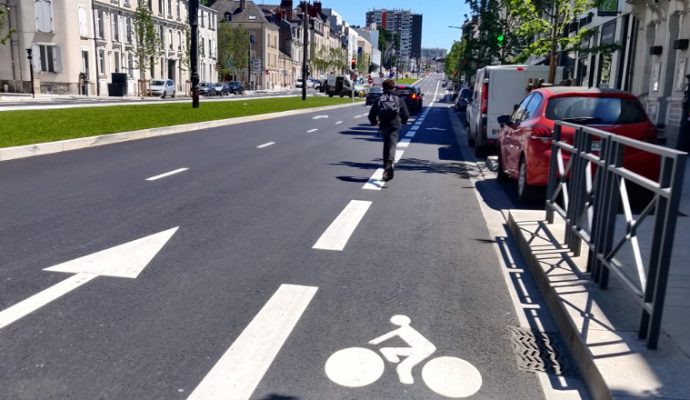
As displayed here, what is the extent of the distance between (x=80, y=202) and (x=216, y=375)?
18.0 ft

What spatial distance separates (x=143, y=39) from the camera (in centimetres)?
5475

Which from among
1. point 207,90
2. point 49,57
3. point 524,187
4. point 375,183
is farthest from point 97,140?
point 207,90

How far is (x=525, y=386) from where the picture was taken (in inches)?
136

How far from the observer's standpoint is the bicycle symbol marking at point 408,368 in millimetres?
3416

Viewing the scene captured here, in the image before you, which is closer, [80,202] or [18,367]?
[18,367]

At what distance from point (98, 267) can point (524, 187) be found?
600 cm

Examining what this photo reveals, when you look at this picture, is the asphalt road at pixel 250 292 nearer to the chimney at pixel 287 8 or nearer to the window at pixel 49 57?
the window at pixel 49 57

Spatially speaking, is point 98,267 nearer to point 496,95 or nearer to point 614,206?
point 614,206

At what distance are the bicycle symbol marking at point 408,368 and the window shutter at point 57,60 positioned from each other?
50.4m

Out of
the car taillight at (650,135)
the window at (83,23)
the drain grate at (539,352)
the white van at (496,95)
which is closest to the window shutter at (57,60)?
the window at (83,23)

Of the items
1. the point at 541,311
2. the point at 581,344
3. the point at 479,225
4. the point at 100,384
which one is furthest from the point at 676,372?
the point at 479,225

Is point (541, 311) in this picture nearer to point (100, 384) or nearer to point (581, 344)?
point (581, 344)

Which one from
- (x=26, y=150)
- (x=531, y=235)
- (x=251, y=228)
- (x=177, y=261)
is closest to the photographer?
(x=177, y=261)

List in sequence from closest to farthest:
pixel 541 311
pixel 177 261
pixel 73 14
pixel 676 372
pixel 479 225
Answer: pixel 676 372, pixel 541 311, pixel 177 261, pixel 479 225, pixel 73 14
